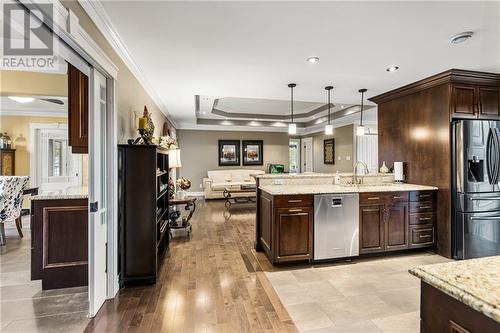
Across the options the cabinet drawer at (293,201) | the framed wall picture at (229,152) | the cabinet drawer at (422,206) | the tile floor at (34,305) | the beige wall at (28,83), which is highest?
the beige wall at (28,83)

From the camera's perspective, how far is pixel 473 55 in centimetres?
286

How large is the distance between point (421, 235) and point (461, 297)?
3.37 metres

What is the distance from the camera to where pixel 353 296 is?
7.99 feet

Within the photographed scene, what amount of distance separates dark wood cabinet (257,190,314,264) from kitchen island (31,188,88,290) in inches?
81.7

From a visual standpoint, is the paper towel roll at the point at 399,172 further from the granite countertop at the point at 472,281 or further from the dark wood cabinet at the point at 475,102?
the granite countertop at the point at 472,281

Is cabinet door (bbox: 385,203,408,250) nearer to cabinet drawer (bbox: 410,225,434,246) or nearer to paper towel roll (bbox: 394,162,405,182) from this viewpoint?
cabinet drawer (bbox: 410,225,434,246)

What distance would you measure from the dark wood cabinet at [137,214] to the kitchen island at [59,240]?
0.39m

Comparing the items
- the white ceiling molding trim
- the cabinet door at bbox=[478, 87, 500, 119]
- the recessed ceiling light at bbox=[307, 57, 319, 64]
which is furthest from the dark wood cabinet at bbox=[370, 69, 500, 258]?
the white ceiling molding trim

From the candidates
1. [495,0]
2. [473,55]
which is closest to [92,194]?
[495,0]

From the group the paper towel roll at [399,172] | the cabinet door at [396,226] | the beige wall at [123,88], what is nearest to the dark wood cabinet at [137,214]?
the beige wall at [123,88]

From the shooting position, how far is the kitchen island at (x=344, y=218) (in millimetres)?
3109

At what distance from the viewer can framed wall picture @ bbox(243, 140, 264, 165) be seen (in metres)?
9.25

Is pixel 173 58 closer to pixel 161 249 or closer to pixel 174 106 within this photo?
pixel 161 249

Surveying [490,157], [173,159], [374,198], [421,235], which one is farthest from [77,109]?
[490,157]
